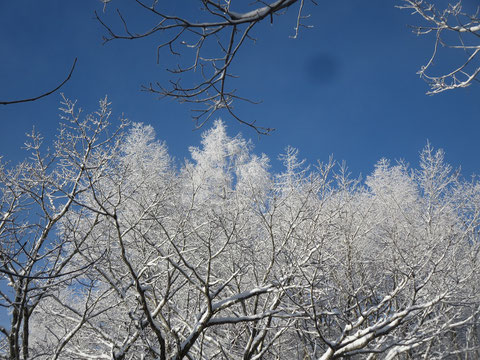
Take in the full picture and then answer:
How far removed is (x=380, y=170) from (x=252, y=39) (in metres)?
17.3

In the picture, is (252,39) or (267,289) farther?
(267,289)

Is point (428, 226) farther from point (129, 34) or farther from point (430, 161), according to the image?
point (129, 34)

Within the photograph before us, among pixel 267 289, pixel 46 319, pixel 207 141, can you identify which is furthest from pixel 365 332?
pixel 207 141

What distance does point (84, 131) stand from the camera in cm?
595

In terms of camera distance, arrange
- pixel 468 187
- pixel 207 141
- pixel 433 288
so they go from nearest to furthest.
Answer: pixel 433 288 → pixel 468 187 → pixel 207 141

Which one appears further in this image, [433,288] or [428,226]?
[428,226]

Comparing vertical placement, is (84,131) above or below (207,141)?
below

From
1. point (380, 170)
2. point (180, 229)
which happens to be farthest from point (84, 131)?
point (380, 170)

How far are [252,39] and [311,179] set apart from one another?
14.6ft

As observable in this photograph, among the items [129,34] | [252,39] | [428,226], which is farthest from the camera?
[428,226]

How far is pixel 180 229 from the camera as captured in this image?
665 cm

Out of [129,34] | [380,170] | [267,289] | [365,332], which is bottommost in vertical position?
[365,332]

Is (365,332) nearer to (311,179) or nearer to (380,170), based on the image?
(311,179)

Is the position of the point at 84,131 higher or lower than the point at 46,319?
higher
